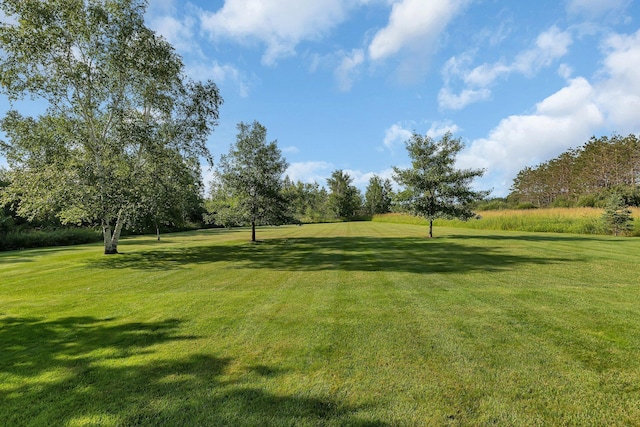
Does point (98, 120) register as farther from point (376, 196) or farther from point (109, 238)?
point (376, 196)

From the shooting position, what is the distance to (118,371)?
12.5 feet

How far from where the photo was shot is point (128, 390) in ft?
11.1

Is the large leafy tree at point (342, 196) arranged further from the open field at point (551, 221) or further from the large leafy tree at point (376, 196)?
the open field at point (551, 221)

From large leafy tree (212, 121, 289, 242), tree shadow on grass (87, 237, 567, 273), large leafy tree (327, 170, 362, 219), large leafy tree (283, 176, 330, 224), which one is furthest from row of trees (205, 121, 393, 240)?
large leafy tree (327, 170, 362, 219)

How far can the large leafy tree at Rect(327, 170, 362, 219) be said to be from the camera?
83.8m

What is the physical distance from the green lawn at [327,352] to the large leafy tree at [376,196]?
264 feet

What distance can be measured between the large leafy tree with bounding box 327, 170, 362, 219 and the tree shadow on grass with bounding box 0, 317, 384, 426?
78802mm

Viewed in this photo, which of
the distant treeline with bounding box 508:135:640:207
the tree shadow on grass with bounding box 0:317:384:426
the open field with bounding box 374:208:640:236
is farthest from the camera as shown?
the distant treeline with bounding box 508:135:640:207

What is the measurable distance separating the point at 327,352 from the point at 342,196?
80846 millimetres

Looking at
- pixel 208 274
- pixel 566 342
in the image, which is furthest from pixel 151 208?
pixel 566 342

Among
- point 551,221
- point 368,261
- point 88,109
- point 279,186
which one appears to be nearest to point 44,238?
point 88,109

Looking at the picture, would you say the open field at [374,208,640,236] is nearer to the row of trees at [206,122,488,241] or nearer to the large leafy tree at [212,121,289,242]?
the row of trees at [206,122,488,241]

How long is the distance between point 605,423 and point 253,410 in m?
3.28

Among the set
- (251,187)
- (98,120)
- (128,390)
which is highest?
(98,120)
